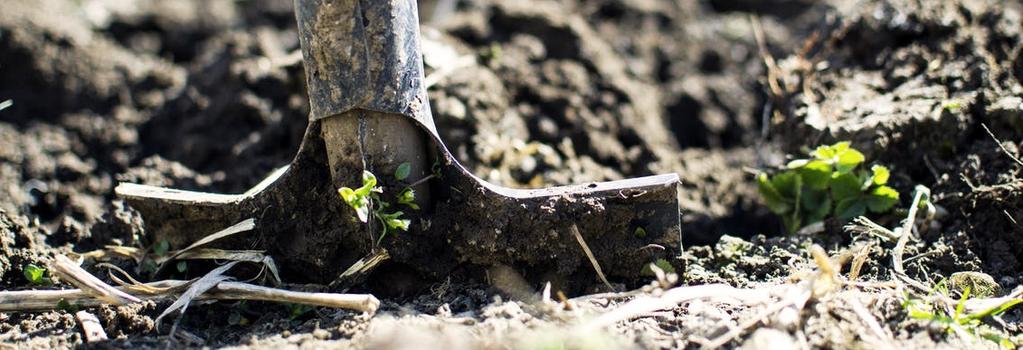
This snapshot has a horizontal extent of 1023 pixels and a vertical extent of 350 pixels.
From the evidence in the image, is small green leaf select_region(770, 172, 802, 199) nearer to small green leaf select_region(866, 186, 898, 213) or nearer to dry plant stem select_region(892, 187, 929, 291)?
small green leaf select_region(866, 186, 898, 213)

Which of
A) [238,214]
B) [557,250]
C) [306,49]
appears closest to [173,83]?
[238,214]

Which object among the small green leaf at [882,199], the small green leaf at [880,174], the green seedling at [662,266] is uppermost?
the small green leaf at [880,174]

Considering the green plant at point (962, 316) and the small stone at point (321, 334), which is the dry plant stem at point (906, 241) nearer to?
the green plant at point (962, 316)

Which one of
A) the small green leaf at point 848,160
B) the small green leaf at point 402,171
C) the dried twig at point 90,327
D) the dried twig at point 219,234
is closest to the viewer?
the dried twig at point 90,327

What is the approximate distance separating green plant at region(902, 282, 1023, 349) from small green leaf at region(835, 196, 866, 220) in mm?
478

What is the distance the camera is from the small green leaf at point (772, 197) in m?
2.68

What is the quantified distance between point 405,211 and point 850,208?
1.25 m

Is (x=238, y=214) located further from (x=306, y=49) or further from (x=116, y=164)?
(x=116, y=164)

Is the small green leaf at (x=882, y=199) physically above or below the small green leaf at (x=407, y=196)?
below

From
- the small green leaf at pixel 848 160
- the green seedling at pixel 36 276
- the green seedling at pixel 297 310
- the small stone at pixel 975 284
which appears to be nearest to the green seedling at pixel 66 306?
the green seedling at pixel 36 276

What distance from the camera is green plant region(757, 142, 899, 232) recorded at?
2.48 metres

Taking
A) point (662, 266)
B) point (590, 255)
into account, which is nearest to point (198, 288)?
point (590, 255)

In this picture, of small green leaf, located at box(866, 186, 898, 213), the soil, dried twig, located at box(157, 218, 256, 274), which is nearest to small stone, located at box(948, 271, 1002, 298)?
the soil

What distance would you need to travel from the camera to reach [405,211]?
2188 millimetres
